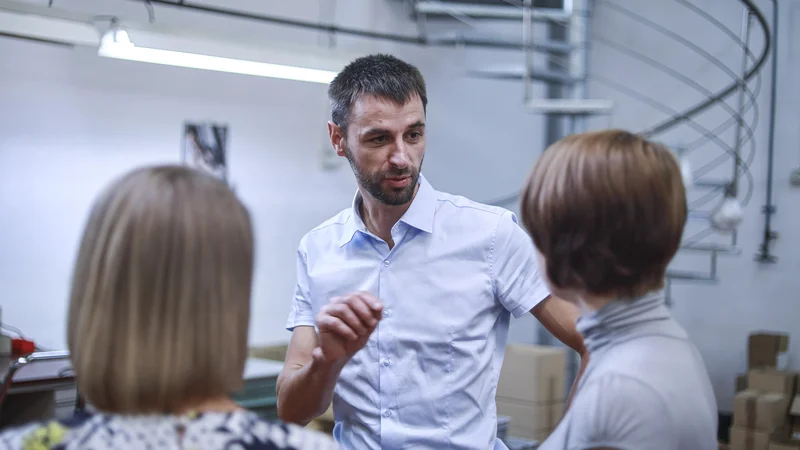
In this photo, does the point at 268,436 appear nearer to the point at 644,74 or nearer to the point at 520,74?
the point at 520,74

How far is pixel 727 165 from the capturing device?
5.07m

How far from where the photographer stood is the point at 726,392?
5.00 m

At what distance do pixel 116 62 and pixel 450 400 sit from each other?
10.5 feet

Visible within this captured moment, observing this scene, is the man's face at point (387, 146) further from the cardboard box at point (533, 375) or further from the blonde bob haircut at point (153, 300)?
the cardboard box at point (533, 375)

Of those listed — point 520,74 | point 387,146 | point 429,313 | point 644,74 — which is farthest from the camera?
point 644,74

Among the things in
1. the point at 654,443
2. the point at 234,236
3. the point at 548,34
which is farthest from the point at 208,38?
the point at 548,34

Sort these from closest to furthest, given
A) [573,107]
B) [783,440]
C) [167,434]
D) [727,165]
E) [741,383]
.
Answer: [167,434]
[783,440]
[573,107]
[741,383]
[727,165]

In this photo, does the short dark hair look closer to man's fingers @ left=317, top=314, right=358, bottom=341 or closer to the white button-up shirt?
the white button-up shirt

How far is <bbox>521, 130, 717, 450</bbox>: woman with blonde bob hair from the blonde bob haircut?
419 millimetres

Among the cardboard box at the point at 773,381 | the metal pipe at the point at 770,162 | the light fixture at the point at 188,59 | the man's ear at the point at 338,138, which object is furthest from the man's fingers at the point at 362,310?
the metal pipe at the point at 770,162

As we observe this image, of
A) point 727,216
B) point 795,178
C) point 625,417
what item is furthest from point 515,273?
point 795,178

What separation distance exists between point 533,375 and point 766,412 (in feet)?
3.98

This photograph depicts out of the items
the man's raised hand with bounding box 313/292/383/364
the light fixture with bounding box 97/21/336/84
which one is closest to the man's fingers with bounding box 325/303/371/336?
the man's raised hand with bounding box 313/292/383/364

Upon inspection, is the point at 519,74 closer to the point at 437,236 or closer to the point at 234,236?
the point at 437,236
